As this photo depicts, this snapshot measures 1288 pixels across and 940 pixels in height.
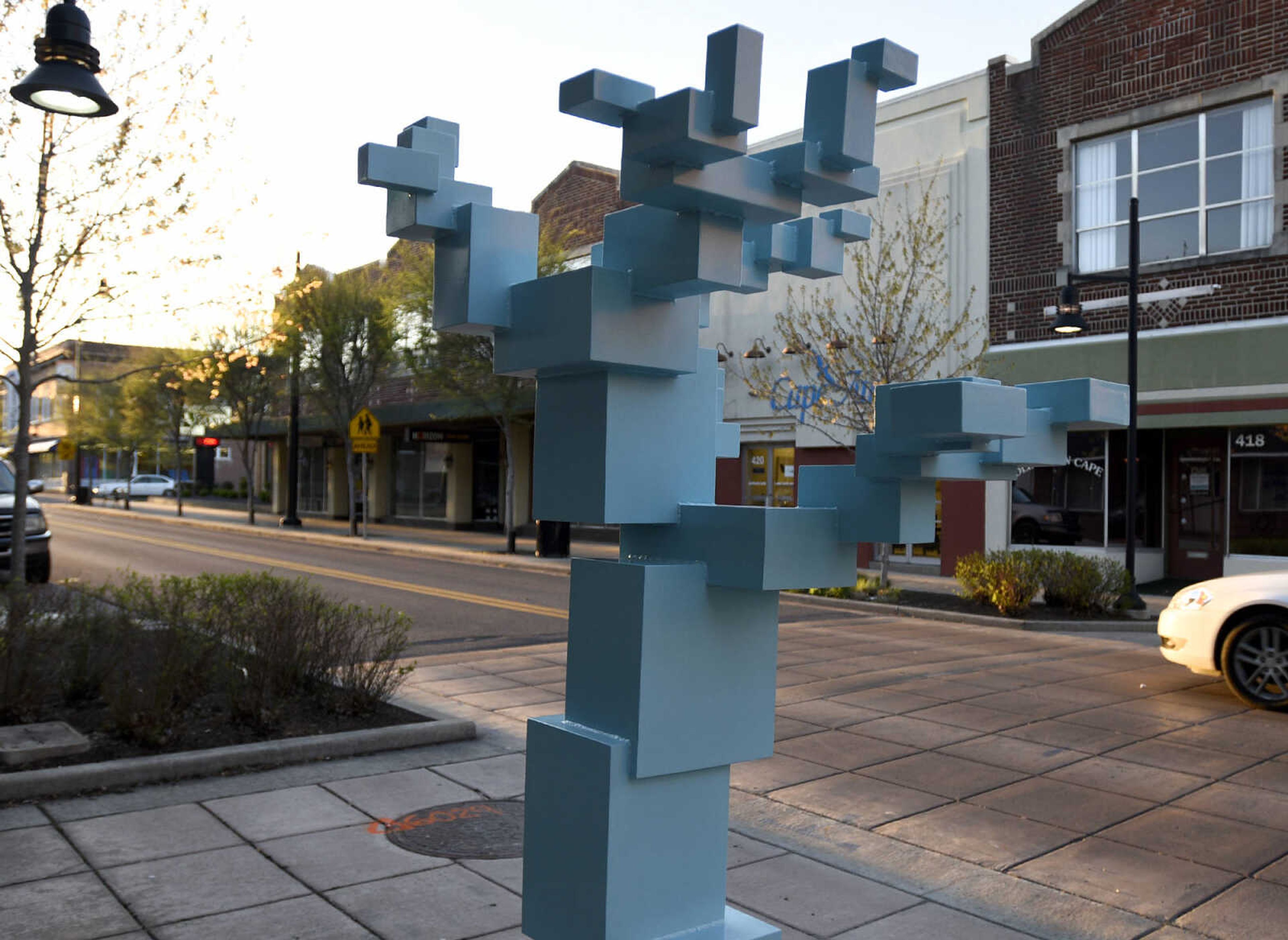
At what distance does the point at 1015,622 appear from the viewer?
14.1m

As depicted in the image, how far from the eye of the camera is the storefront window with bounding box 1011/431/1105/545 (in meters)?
19.1

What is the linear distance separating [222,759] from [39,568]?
40.5 feet

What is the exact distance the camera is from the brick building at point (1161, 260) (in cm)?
1712

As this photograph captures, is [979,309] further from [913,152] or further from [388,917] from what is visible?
[388,917]

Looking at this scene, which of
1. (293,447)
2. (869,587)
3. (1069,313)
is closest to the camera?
(1069,313)

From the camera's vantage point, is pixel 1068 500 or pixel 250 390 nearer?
pixel 1068 500

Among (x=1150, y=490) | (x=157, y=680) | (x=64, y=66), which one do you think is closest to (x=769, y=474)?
(x=1150, y=490)

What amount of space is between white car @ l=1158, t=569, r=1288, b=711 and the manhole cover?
20.9 ft

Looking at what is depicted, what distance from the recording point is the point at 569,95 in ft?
5.95

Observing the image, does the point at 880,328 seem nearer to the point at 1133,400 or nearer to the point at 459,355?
the point at 1133,400

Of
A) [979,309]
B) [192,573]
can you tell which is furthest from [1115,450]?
[192,573]

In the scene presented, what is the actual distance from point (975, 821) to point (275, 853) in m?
3.46

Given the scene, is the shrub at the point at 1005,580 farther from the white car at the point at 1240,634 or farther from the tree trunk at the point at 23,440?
the tree trunk at the point at 23,440

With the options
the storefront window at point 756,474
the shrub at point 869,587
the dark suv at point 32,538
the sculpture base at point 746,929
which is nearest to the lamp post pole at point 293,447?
the storefront window at point 756,474
